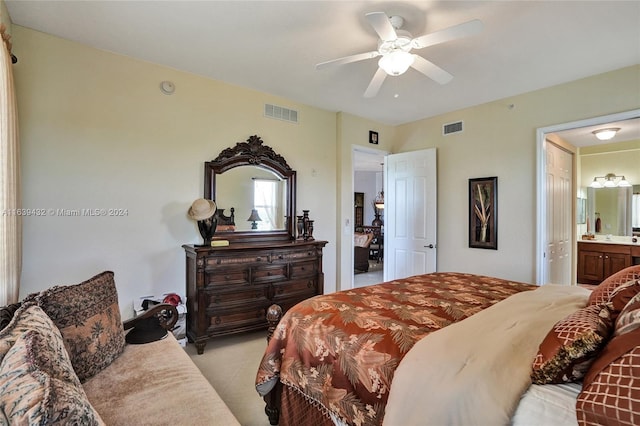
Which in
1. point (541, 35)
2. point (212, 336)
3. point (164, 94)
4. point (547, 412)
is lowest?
point (212, 336)

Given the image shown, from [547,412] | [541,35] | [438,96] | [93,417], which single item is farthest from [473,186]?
[93,417]

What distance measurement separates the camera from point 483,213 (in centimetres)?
401

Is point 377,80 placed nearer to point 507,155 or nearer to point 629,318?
point 629,318

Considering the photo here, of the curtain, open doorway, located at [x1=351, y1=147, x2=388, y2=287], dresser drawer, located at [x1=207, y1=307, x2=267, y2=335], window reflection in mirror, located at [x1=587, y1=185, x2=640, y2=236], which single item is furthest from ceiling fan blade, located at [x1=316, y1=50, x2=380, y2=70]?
window reflection in mirror, located at [x1=587, y1=185, x2=640, y2=236]

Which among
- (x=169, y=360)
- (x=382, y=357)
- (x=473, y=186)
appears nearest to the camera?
(x=382, y=357)

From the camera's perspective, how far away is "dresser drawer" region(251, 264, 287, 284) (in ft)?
10.5

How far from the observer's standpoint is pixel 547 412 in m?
0.97

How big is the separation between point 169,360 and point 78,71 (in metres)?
2.64

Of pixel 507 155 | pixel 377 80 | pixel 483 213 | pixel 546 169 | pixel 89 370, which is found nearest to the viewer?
pixel 89 370

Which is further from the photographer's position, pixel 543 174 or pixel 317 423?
pixel 543 174

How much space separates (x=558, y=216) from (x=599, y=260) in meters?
2.08

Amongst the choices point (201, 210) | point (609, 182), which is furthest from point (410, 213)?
point (609, 182)

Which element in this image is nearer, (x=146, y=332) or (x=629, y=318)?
(x=629, y=318)

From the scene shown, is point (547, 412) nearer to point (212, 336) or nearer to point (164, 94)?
point (212, 336)
